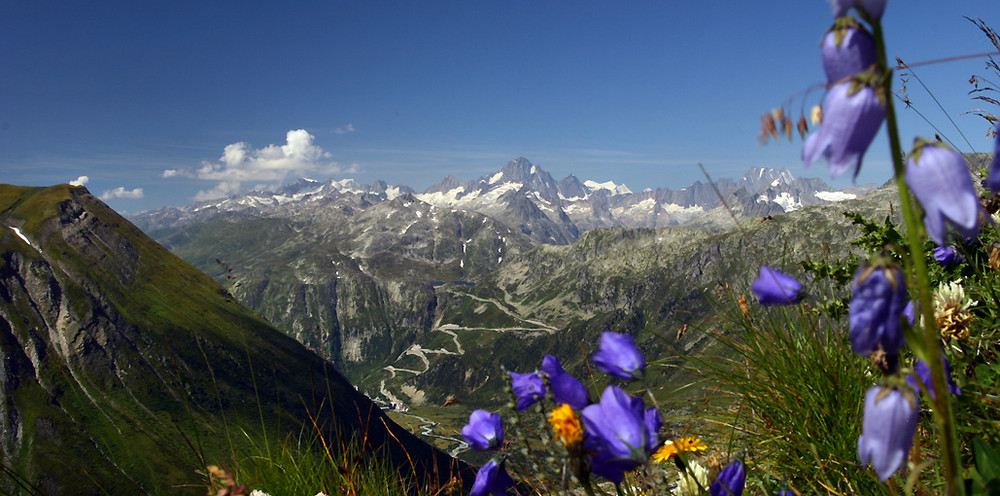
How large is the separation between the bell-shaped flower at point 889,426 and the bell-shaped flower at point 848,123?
2.45 ft

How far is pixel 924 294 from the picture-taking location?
5.18 ft

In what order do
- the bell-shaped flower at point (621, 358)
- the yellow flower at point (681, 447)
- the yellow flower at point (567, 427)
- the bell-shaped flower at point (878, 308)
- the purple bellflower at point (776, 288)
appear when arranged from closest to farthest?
the bell-shaped flower at point (878, 308), the yellow flower at point (567, 427), the bell-shaped flower at point (621, 358), the purple bellflower at point (776, 288), the yellow flower at point (681, 447)

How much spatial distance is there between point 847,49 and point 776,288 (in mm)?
1799

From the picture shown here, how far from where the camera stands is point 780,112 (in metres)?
2.48

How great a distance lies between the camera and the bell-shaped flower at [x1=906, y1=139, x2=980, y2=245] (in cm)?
171

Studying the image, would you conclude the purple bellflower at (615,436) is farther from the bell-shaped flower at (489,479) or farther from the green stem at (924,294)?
the green stem at (924,294)

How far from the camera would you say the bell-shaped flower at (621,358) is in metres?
2.64

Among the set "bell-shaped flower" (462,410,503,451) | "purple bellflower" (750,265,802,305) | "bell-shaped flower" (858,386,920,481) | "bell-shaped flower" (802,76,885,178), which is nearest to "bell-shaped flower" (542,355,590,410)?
"bell-shaped flower" (462,410,503,451)

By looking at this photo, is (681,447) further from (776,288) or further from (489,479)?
(489,479)

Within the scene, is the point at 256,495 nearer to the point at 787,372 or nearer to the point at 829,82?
the point at 787,372

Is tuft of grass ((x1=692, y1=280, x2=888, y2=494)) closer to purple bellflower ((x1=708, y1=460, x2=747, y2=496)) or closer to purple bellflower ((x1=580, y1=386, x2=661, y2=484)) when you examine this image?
purple bellflower ((x1=708, y1=460, x2=747, y2=496))

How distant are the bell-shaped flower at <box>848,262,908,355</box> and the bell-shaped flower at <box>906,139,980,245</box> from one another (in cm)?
18

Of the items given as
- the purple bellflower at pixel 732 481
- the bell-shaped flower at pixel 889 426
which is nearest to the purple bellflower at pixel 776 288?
the purple bellflower at pixel 732 481

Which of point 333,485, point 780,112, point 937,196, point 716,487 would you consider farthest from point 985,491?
point 333,485
